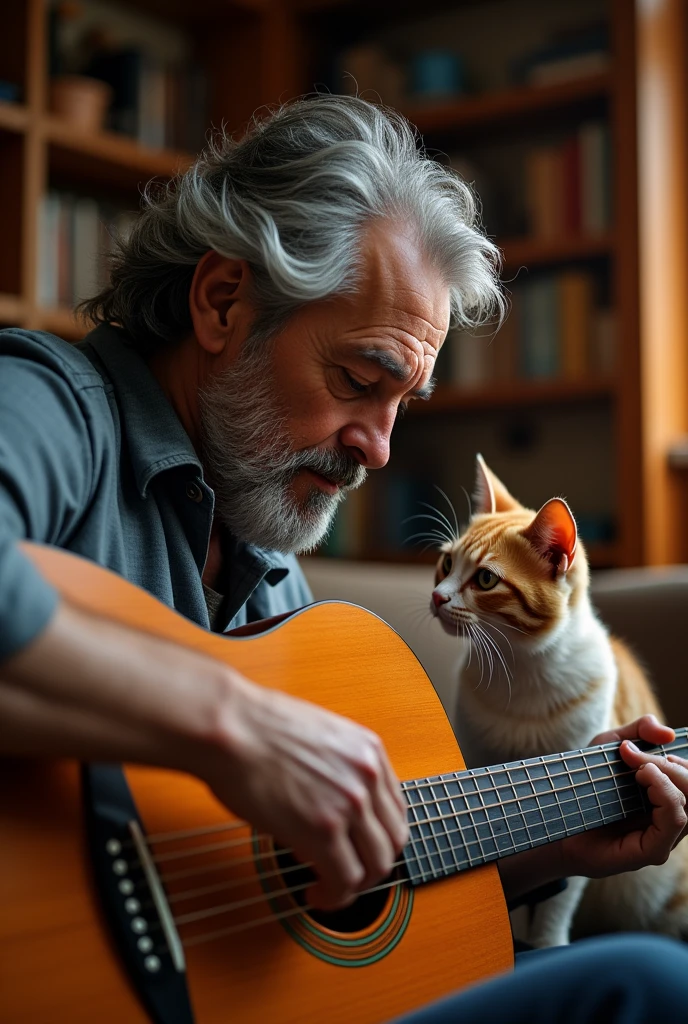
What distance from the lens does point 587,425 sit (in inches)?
128

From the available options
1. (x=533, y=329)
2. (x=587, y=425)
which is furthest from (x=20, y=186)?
(x=587, y=425)

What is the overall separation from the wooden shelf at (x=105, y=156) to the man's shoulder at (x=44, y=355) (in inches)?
76.6

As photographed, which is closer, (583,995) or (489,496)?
(583,995)

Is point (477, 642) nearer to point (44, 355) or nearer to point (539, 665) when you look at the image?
point (539, 665)

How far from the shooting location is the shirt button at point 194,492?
1074 mm

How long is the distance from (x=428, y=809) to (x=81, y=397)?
20.1 inches

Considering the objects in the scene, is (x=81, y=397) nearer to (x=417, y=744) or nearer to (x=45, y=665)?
(x=45, y=665)

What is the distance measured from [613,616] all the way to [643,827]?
73 centimetres

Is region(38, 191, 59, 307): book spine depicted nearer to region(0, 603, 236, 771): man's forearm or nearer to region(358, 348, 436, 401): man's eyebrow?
region(358, 348, 436, 401): man's eyebrow

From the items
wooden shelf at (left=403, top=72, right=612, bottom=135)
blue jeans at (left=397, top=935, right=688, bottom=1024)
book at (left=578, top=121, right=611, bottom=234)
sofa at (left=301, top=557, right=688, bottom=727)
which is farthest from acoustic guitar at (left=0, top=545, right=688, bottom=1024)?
wooden shelf at (left=403, top=72, right=612, bottom=135)

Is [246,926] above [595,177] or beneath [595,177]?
beneath

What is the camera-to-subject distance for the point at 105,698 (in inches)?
27.0

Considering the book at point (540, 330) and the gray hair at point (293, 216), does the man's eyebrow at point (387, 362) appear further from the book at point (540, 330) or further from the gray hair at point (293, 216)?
the book at point (540, 330)

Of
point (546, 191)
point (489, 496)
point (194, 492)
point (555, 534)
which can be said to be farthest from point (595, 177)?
point (194, 492)
